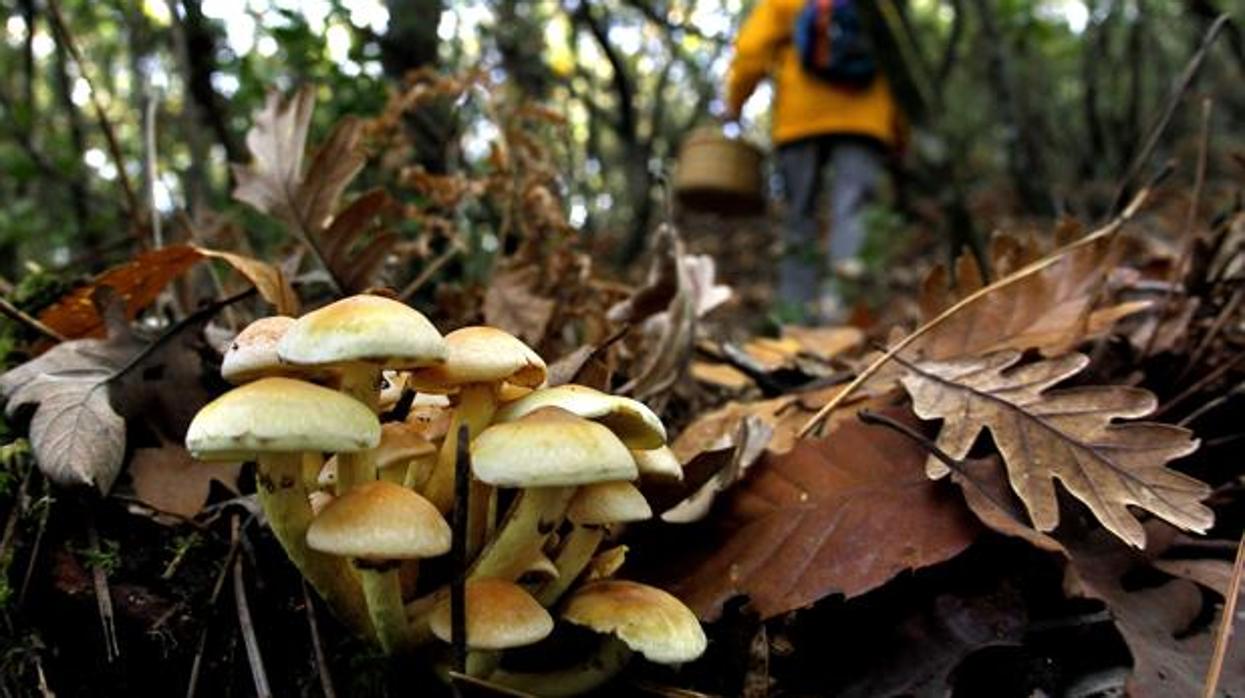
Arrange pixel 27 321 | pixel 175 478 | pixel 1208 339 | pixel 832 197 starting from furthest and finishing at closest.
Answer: pixel 832 197
pixel 1208 339
pixel 27 321
pixel 175 478

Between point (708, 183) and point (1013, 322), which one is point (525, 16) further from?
point (1013, 322)

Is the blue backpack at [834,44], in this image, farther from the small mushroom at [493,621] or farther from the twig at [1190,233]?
the small mushroom at [493,621]

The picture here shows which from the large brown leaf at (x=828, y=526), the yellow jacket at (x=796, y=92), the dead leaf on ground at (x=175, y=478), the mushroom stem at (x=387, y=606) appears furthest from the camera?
the yellow jacket at (x=796, y=92)

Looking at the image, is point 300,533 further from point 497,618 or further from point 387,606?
point 497,618

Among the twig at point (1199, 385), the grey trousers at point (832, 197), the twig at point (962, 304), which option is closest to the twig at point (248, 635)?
the twig at point (962, 304)

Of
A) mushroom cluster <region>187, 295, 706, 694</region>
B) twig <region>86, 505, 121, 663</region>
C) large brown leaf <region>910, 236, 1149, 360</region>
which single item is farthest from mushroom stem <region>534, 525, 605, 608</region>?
large brown leaf <region>910, 236, 1149, 360</region>

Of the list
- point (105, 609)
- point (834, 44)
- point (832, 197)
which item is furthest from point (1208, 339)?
point (832, 197)
